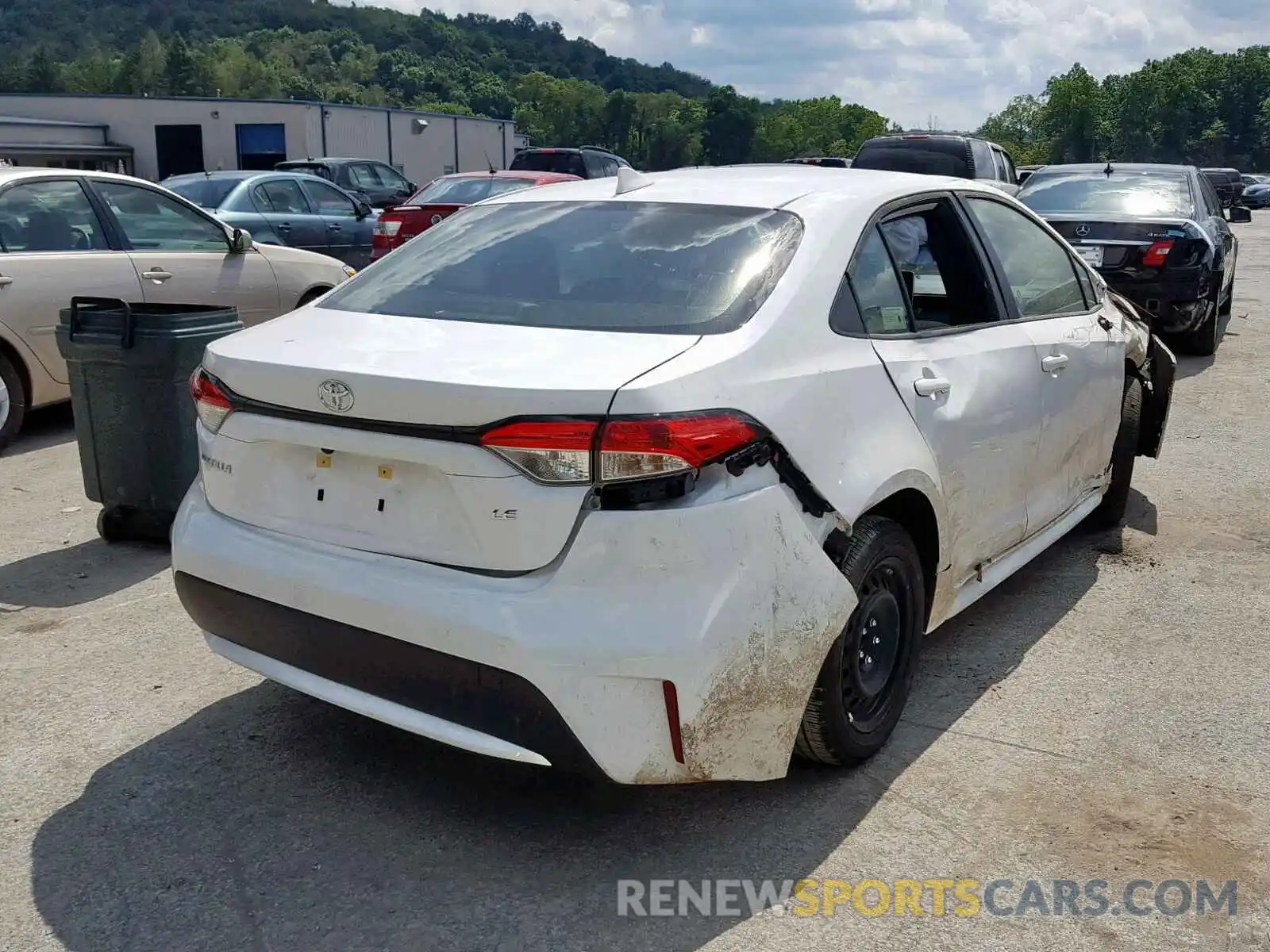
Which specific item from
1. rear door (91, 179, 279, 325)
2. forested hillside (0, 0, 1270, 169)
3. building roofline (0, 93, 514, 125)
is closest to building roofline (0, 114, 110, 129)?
building roofline (0, 93, 514, 125)

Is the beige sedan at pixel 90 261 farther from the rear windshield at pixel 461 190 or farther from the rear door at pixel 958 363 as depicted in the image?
the rear windshield at pixel 461 190

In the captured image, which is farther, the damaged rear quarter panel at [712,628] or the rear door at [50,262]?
the rear door at [50,262]

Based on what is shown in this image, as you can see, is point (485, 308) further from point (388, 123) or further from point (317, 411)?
point (388, 123)

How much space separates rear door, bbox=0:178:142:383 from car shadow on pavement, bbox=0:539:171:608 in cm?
212

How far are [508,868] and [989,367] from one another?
7.20ft

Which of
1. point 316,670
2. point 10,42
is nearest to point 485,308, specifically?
point 316,670

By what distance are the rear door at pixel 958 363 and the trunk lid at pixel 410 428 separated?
34.3 inches

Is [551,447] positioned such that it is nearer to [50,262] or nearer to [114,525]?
[114,525]

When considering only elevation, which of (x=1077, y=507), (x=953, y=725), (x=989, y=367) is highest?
(x=989, y=367)

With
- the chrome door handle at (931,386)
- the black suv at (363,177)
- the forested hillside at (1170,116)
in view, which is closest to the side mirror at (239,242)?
the chrome door handle at (931,386)

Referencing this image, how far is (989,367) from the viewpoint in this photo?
3945 millimetres

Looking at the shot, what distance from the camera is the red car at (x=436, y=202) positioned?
43.1 feet

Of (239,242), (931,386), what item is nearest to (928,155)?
(239,242)

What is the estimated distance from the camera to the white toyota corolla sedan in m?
2.69
